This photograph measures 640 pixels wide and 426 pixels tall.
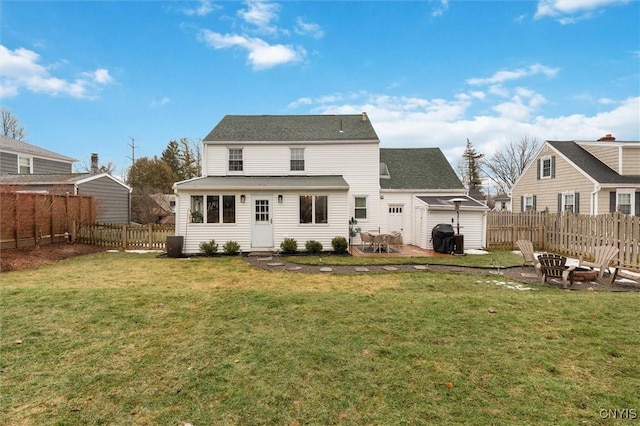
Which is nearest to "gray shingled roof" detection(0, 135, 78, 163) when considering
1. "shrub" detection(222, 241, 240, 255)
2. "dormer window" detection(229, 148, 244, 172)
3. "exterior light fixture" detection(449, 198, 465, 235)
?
"dormer window" detection(229, 148, 244, 172)

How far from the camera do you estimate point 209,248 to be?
13203 mm

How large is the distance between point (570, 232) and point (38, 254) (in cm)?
2162

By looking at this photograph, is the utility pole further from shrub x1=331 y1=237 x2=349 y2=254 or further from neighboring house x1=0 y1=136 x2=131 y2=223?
shrub x1=331 y1=237 x2=349 y2=254

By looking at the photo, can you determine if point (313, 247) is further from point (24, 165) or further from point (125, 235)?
point (24, 165)

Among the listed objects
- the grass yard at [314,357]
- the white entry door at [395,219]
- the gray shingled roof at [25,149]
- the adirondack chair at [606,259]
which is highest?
the gray shingled roof at [25,149]

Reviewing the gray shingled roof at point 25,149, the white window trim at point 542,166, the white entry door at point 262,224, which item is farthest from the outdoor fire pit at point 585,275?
the gray shingled roof at point 25,149

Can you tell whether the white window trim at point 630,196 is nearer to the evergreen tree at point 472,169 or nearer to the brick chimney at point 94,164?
the evergreen tree at point 472,169

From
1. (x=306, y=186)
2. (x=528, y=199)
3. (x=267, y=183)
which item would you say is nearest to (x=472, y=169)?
(x=528, y=199)

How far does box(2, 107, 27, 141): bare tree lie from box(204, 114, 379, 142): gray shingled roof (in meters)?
32.7

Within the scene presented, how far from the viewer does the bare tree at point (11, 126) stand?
3362 cm

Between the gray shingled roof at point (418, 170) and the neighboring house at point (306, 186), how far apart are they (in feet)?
0.19

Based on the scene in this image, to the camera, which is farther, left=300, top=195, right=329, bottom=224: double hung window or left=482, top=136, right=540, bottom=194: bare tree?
left=482, top=136, right=540, bottom=194: bare tree

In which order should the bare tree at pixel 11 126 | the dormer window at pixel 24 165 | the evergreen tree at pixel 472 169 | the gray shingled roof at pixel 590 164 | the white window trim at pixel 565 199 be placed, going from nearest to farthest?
the gray shingled roof at pixel 590 164
the white window trim at pixel 565 199
the dormer window at pixel 24 165
the bare tree at pixel 11 126
the evergreen tree at pixel 472 169

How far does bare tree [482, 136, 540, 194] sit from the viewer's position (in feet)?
126
